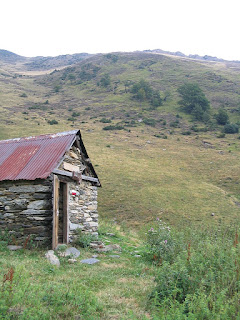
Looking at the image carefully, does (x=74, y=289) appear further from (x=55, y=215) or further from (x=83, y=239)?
(x=83, y=239)

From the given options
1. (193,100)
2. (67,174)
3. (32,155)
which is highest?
(193,100)

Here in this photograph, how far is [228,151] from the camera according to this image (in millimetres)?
39344

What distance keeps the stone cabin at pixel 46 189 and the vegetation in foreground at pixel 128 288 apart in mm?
1283

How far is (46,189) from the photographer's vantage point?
907 cm

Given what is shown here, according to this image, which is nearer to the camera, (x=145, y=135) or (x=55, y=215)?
(x=55, y=215)

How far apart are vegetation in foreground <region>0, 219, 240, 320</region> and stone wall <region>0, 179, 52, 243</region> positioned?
1077mm

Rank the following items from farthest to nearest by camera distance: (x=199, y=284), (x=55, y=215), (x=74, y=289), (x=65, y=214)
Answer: (x=65, y=214) < (x=55, y=215) < (x=74, y=289) < (x=199, y=284)

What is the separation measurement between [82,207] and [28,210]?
2.45 metres

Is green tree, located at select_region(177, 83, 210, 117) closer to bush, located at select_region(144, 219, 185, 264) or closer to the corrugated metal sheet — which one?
the corrugated metal sheet

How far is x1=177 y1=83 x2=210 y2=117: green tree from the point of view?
59.9 m

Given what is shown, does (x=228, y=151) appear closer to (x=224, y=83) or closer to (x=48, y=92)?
(x=224, y=83)

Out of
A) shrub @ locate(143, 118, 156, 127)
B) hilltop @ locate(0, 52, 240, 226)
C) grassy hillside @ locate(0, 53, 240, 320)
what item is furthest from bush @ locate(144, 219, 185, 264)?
shrub @ locate(143, 118, 156, 127)

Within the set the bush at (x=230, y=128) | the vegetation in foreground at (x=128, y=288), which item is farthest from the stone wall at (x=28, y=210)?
the bush at (x=230, y=128)

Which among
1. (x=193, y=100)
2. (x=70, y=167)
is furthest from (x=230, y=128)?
(x=70, y=167)
